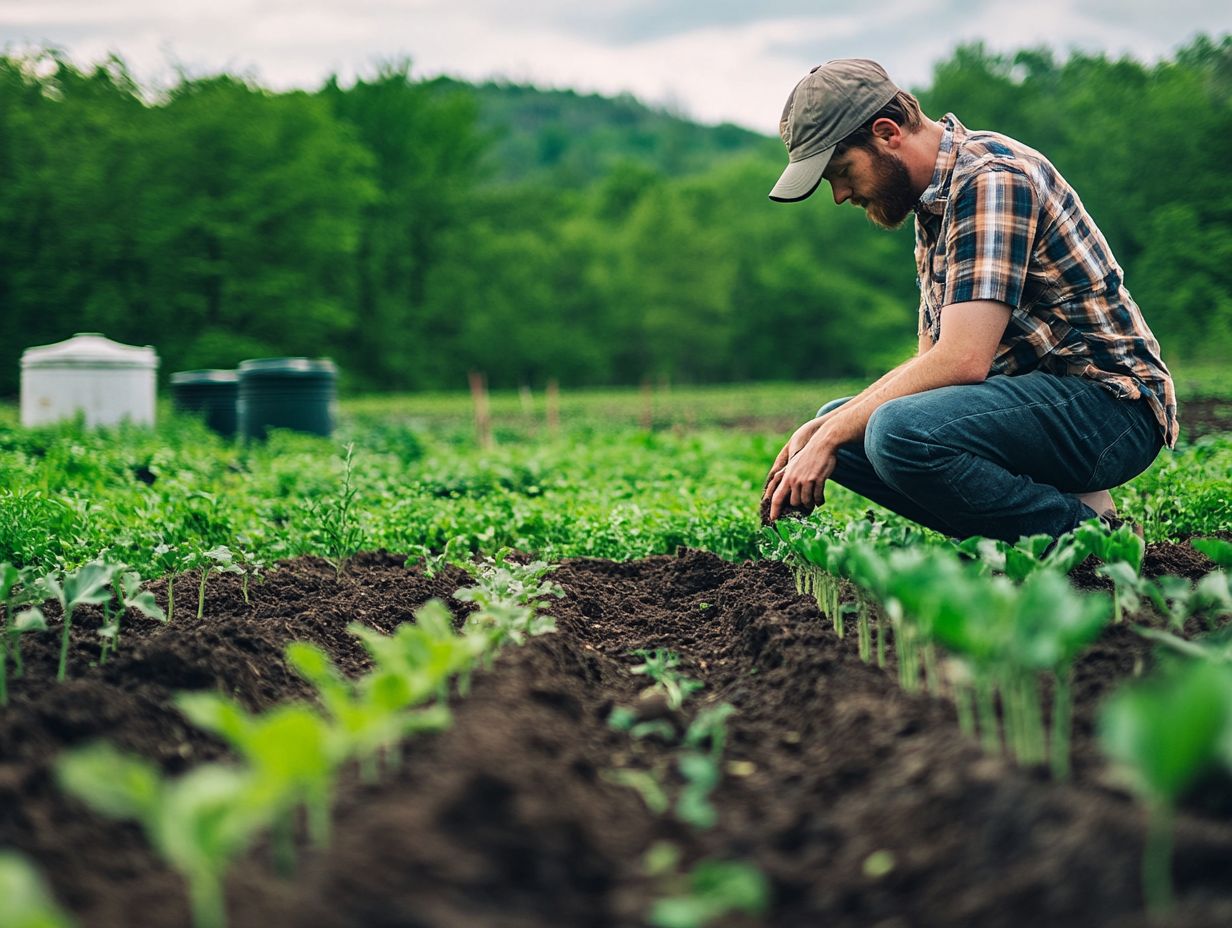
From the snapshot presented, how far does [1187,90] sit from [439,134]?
1165 inches

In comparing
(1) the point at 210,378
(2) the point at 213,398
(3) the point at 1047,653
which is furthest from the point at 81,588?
(1) the point at 210,378

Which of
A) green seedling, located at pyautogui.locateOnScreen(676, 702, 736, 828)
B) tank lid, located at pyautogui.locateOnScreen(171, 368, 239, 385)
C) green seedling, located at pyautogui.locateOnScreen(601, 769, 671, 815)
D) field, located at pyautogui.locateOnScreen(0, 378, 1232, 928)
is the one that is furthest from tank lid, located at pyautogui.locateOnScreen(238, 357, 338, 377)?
green seedling, located at pyautogui.locateOnScreen(601, 769, 671, 815)

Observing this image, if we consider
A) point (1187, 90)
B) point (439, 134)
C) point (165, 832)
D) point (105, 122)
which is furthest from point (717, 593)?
point (439, 134)

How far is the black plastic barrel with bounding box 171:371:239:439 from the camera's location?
12.2 m

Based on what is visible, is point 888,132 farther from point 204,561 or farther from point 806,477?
point 204,561

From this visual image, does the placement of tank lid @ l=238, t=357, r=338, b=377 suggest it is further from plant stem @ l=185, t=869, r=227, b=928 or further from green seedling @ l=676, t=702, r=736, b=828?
plant stem @ l=185, t=869, r=227, b=928

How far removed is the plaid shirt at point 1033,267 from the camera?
10.8ft

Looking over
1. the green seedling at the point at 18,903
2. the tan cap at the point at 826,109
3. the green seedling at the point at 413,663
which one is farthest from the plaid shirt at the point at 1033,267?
the green seedling at the point at 18,903

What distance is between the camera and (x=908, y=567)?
1904mm

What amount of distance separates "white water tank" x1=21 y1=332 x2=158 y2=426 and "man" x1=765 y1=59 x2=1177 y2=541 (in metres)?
9.15

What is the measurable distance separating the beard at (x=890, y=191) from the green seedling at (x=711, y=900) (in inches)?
110

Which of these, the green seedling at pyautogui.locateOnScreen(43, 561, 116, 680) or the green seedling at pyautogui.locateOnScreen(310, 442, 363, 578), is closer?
the green seedling at pyautogui.locateOnScreen(43, 561, 116, 680)

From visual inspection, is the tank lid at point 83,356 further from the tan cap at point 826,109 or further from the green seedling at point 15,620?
the tan cap at point 826,109

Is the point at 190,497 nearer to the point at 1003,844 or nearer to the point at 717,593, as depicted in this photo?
the point at 717,593
